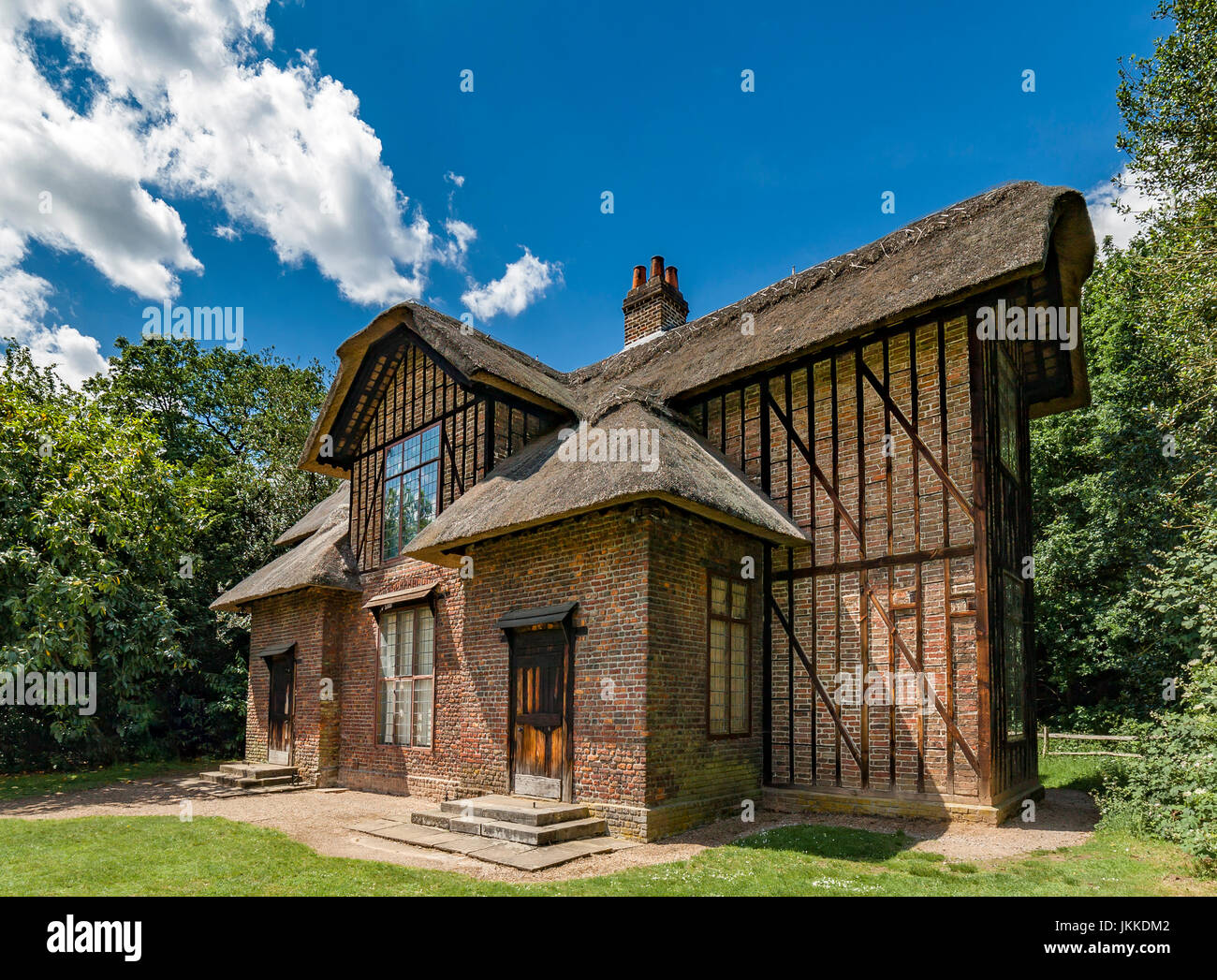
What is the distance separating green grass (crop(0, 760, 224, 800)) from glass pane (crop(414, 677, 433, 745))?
23.8ft

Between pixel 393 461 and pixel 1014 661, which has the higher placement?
pixel 393 461

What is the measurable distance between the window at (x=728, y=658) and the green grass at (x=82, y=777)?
1293 cm

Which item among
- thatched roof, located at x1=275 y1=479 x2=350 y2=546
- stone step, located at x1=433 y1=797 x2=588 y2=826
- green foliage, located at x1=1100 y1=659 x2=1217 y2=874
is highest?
thatched roof, located at x1=275 y1=479 x2=350 y2=546

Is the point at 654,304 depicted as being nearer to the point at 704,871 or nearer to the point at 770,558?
the point at 770,558

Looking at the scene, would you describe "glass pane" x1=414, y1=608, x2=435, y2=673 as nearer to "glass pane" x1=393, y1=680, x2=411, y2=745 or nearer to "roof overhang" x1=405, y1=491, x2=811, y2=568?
"glass pane" x1=393, y1=680, x2=411, y2=745

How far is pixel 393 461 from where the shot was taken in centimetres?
1576

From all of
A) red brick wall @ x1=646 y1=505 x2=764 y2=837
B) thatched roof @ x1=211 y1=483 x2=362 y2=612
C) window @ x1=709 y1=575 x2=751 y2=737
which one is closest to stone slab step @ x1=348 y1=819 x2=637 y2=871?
red brick wall @ x1=646 y1=505 x2=764 y2=837

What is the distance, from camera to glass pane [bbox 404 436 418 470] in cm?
1508

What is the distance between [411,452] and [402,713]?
489 centimetres

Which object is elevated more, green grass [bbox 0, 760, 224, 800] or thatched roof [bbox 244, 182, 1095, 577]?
thatched roof [bbox 244, 182, 1095, 577]

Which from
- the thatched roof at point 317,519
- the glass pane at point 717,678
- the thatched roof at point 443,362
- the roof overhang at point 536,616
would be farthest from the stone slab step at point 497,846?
the thatched roof at point 317,519

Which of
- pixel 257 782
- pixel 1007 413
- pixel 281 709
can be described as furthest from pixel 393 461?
pixel 1007 413

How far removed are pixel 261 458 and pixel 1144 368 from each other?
2623cm

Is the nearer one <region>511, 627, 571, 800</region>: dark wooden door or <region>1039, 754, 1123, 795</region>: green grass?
<region>511, 627, 571, 800</region>: dark wooden door
